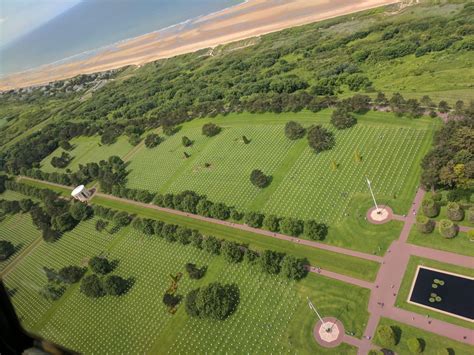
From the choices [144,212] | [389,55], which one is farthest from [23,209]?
[389,55]

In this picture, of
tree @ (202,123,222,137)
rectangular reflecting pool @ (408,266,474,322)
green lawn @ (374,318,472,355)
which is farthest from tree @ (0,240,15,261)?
rectangular reflecting pool @ (408,266,474,322)

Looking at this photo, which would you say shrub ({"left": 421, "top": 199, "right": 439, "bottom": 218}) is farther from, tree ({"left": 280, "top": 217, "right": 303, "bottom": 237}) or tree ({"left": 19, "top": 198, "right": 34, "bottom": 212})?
tree ({"left": 19, "top": 198, "right": 34, "bottom": 212})

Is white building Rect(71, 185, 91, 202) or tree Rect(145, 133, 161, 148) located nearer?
white building Rect(71, 185, 91, 202)

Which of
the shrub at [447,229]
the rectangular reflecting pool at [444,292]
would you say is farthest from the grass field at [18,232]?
the shrub at [447,229]

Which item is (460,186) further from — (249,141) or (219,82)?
(219,82)

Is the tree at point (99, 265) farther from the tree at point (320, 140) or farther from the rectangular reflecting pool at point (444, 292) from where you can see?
the rectangular reflecting pool at point (444, 292)

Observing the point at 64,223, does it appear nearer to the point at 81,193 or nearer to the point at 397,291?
the point at 81,193
